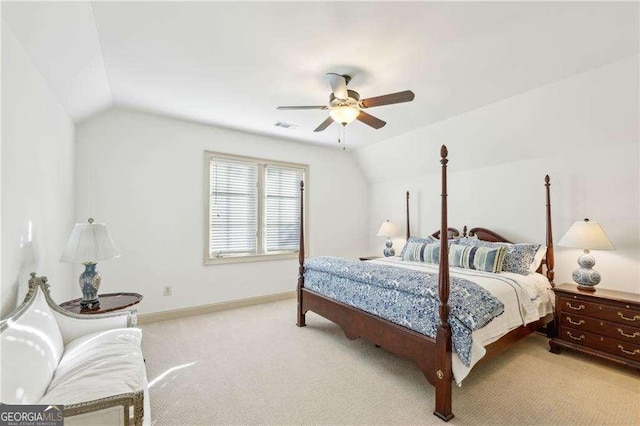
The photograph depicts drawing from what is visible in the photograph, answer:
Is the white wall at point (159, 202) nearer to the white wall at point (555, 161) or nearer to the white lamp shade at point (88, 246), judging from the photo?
the white lamp shade at point (88, 246)

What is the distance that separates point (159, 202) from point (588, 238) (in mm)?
4910

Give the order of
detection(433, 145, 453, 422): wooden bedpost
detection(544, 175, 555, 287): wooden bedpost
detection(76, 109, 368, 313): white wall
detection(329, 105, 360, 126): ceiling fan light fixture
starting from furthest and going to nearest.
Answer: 1. detection(76, 109, 368, 313): white wall
2. detection(544, 175, 555, 287): wooden bedpost
3. detection(329, 105, 360, 126): ceiling fan light fixture
4. detection(433, 145, 453, 422): wooden bedpost

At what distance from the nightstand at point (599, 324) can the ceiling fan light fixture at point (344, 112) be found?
8.89 feet

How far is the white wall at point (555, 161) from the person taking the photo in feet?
9.52

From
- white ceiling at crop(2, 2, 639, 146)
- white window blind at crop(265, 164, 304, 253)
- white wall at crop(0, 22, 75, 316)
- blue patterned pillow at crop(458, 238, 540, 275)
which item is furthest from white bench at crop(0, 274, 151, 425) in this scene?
blue patterned pillow at crop(458, 238, 540, 275)

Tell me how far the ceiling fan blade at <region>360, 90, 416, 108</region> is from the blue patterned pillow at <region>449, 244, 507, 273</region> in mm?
2111

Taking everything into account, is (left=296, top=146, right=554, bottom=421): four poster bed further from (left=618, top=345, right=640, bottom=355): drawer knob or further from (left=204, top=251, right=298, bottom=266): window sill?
(left=204, top=251, right=298, bottom=266): window sill

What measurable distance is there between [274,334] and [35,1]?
11.1 feet

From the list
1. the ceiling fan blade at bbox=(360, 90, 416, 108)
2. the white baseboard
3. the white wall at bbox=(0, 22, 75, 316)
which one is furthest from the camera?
the white baseboard

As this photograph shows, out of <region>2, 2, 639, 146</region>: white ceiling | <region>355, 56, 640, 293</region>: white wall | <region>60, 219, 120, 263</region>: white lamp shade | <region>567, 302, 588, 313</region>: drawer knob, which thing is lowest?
<region>567, 302, 588, 313</region>: drawer knob

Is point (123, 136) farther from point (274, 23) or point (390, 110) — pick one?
point (390, 110)

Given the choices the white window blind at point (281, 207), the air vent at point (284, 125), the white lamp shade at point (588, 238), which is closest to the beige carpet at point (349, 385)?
the white lamp shade at point (588, 238)

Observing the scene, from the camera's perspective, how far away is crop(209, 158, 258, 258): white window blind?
4445 mm

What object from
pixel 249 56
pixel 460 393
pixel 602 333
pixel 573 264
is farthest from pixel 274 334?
pixel 573 264
